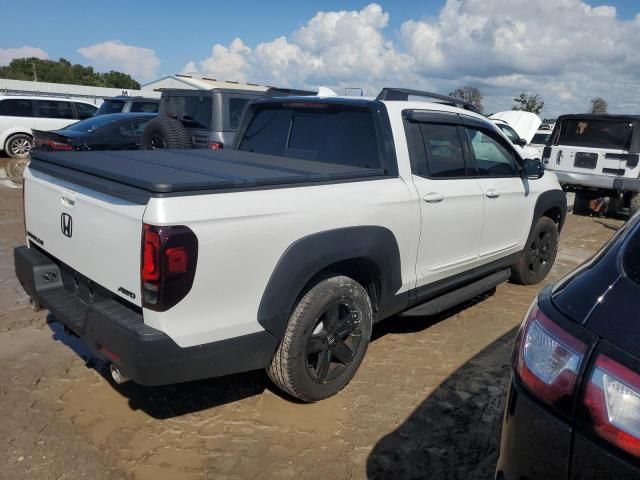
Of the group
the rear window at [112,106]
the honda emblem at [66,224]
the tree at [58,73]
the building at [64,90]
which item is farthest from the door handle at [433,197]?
the tree at [58,73]

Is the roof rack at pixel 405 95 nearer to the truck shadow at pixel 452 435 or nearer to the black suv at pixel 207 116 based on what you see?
the truck shadow at pixel 452 435

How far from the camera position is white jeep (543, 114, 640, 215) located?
9414 millimetres

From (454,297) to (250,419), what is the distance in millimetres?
1840

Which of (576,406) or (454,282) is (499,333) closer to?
(454,282)

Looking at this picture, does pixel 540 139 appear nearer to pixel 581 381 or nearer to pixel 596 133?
pixel 596 133

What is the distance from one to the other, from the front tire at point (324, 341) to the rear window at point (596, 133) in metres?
8.51

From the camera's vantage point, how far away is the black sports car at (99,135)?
31.9ft

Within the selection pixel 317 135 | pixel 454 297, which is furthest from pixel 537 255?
pixel 317 135

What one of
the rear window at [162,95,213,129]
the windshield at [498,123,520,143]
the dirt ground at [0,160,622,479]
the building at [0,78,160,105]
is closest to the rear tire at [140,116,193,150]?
the rear window at [162,95,213,129]

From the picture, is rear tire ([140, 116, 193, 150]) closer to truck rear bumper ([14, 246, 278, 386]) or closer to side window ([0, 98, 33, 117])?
truck rear bumper ([14, 246, 278, 386])

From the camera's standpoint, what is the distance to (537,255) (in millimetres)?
5516

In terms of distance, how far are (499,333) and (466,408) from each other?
4.39ft

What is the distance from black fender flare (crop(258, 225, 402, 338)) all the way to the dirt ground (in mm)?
657

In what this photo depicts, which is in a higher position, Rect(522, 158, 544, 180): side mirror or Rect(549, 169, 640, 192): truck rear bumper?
Rect(522, 158, 544, 180): side mirror
